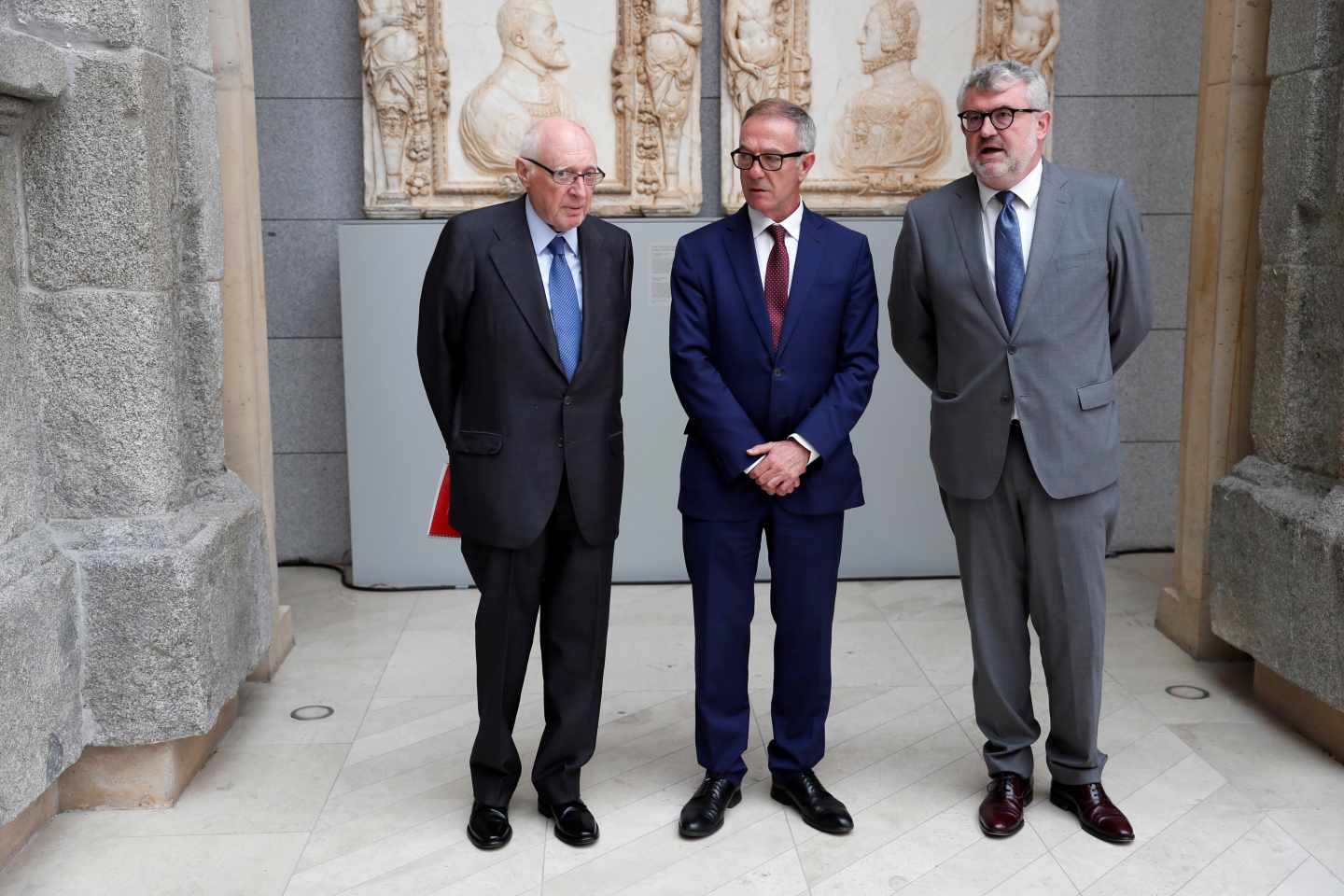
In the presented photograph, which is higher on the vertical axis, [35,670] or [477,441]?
[477,441]

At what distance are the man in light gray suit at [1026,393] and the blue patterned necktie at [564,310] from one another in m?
0.79

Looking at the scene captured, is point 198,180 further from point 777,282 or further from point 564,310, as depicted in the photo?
point 777,282

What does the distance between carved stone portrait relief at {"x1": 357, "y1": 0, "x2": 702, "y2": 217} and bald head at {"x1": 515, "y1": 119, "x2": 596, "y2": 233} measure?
237cm

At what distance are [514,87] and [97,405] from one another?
8.49ft

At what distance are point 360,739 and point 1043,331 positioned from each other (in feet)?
7.05

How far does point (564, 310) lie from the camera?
3004 mm

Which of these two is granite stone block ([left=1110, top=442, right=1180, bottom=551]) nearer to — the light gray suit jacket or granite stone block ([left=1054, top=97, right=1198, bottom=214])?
granite stone block ([left=1054, top=97, right=1198, bottom=214])

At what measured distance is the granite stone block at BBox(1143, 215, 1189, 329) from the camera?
18.4 feet

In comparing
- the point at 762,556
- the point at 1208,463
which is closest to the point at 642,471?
the point at 762,556

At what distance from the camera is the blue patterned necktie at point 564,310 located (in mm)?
2994

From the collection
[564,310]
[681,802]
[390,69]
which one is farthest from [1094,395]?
[390,69]

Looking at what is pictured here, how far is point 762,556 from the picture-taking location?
18.2 feet

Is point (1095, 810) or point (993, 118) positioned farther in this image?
point (1095, 810)

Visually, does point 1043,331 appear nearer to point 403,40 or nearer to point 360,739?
point 360,739
